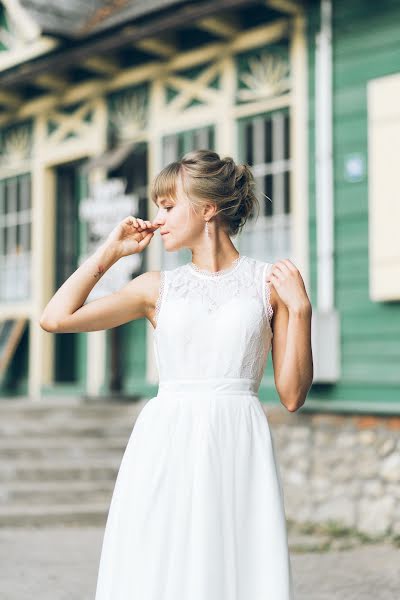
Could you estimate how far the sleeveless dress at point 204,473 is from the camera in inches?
110

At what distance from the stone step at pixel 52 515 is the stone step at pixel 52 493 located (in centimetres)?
11

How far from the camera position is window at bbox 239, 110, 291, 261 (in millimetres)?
9094

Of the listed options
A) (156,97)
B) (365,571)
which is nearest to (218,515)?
(365,571)

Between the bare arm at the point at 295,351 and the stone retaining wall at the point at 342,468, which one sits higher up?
the bare arm at the point at 295,351

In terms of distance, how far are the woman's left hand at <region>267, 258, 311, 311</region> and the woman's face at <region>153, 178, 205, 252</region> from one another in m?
0.26

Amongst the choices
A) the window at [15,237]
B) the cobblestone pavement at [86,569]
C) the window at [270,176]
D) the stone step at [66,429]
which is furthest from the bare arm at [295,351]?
the window at [15,237]

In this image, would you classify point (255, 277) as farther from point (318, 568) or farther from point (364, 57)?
point (364, 57)

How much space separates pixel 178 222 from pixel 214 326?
327mm

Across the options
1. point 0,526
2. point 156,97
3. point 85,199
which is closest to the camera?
point 0,526

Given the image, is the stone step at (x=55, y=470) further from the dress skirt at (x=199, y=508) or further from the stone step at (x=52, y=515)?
the dress skirt at (x=199, y=508)

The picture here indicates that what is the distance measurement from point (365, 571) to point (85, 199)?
6066 millimetres

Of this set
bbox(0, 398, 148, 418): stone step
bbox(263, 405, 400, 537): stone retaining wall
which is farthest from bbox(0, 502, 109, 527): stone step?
bbox(0, 398, 148, 418): stone step

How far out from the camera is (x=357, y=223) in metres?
8.20

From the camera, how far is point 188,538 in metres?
2.81
